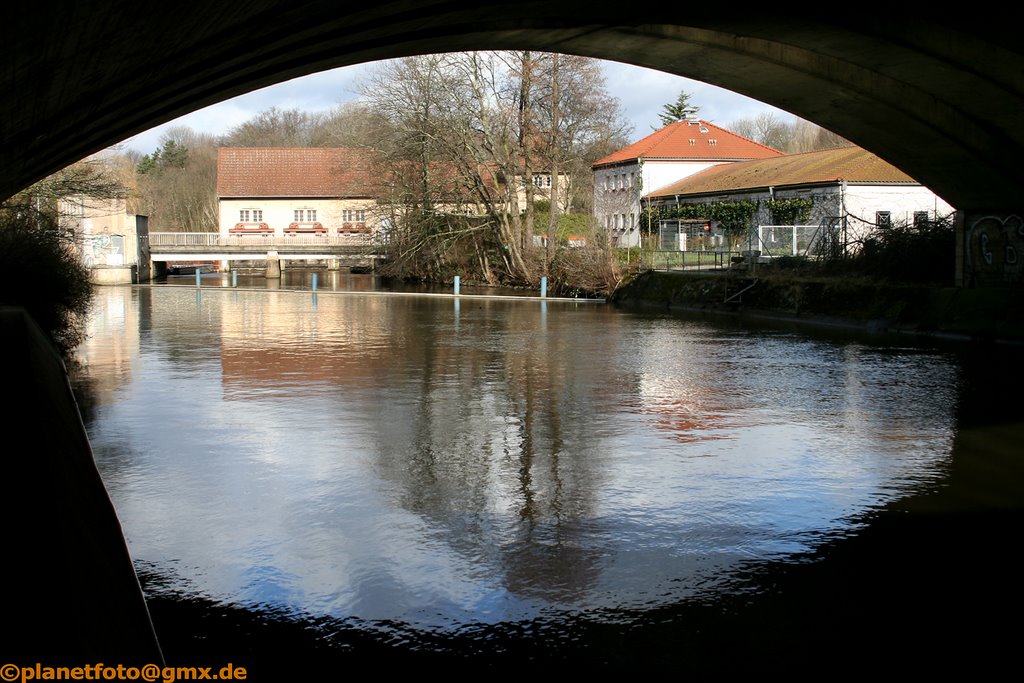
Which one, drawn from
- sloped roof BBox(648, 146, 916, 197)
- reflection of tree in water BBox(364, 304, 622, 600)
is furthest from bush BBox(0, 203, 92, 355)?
sloped roof BBox(648, 146, 916, 197)

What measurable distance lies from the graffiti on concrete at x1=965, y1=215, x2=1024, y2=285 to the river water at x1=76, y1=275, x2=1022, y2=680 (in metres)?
7.18

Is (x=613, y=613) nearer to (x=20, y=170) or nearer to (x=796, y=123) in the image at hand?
(x=20, y=170)

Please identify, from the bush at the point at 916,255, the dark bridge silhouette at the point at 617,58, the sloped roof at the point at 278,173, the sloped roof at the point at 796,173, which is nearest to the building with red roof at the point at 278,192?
the sloped roof at the point at 278,173

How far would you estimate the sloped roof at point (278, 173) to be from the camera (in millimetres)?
89125

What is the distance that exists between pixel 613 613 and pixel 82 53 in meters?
6.01

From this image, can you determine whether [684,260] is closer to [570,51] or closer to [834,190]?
[834,190]

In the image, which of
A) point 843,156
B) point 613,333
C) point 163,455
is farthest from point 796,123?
point 163,455

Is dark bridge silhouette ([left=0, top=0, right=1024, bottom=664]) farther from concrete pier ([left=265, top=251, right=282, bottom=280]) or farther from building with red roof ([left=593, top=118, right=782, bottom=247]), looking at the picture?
concrete pier ([left=265, top=251, right=282, bottom=280])

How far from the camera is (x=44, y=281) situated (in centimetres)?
1806

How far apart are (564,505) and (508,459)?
2025 mm

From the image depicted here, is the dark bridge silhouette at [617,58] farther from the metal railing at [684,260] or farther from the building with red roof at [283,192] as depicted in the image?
the building with red roof at [283,192]

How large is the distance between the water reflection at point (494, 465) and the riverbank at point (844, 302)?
4.35 m

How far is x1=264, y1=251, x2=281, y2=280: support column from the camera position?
71.9 metres

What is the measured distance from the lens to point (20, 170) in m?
16.7
